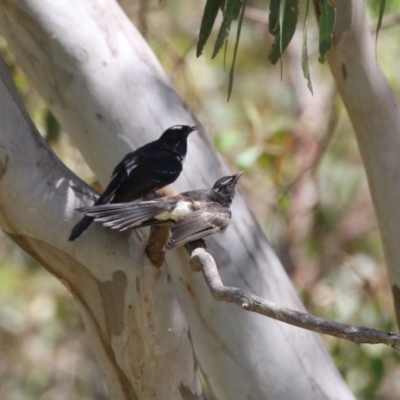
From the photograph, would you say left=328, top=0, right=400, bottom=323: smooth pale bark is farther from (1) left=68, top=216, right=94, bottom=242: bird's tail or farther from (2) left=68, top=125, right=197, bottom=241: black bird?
(1) left=68, top=216, right=94, bottom=242: bird's tail

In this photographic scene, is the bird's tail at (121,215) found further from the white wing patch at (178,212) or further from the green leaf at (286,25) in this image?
the green leaf at (286,25)

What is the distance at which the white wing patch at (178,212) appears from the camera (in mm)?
2059

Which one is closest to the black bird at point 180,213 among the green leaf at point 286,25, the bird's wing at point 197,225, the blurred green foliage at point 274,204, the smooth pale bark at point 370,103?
the bird's wing at point 197,225

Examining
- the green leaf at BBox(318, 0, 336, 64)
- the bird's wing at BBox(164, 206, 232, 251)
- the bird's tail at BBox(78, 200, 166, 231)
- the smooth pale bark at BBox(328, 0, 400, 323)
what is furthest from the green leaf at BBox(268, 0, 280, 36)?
the bird's tail at BBox(78, 200, 166, 231)

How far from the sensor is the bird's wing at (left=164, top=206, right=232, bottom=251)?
1.93 m

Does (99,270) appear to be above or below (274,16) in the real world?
below

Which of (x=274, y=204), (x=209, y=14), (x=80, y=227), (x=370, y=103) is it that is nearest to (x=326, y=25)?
(x=209, y=14)

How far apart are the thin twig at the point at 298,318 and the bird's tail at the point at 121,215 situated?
0.25 metres

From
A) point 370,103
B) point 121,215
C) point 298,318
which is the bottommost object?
point 370,103

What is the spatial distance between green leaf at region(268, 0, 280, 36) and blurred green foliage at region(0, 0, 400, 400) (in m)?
2.04

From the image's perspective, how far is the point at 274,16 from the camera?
2.15m

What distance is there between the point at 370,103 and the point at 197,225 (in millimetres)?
926

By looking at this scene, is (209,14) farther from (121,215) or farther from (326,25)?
(121,215)

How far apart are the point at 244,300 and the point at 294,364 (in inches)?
41.2
